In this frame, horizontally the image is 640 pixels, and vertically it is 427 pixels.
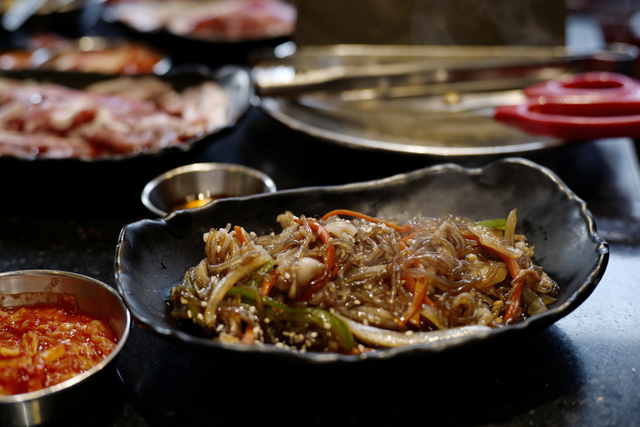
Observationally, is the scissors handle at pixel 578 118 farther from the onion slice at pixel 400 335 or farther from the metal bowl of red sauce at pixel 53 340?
the metal bowl of red sauce at pixel 53 340

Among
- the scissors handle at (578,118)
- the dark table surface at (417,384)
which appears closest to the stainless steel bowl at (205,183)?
the dark table surface at (417,384)

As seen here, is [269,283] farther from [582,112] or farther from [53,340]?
[582,112]

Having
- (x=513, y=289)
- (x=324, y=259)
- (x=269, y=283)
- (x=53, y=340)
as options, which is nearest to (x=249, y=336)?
(x=269, y=283)

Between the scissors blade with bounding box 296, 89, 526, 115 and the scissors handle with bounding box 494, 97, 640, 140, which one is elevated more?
the scissors handle with bounding box 494, 97, 640, 140

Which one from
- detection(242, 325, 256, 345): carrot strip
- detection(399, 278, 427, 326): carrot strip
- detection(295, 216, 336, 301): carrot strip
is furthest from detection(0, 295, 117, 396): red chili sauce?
detection(399, 278, 427, 326): carrot strip

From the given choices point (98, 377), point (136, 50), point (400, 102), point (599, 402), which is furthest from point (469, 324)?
point (136, 50)

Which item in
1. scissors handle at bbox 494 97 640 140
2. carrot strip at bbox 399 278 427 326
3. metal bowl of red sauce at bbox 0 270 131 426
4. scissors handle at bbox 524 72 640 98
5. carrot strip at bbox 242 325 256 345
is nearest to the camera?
metal bowl of red sauce at bbox 0 270 131 426

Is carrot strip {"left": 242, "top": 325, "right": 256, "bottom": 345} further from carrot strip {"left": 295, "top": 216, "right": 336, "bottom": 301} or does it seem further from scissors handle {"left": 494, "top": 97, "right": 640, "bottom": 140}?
scissors handle {"left": 494, "top": 97, "right": 640, "bottom": 140}
